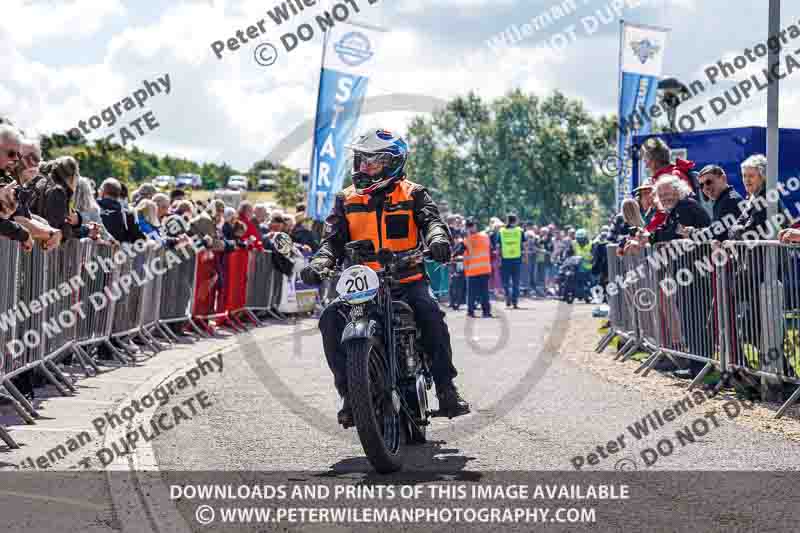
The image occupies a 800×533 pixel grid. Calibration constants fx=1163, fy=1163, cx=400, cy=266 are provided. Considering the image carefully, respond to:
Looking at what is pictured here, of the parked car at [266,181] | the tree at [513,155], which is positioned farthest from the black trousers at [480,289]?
the parked car at [266,181]

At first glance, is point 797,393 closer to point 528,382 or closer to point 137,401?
point 528,382

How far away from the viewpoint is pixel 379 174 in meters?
7.33

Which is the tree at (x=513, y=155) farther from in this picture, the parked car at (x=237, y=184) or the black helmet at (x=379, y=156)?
the black helmet at (x=379, y=156)

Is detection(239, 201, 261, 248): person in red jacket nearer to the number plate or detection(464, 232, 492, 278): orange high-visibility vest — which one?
detection(464, 232, 492, 278): orange high-visibility vest

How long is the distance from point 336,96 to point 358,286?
16650 millimetres

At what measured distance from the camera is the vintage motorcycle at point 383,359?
6258 millimetres

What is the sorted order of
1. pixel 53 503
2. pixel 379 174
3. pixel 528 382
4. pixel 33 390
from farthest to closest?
1. pixel 528 382
2. pixel 33 390
3. pixel 379 174
4. pixel 53 503

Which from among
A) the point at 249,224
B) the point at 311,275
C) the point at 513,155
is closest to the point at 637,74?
the point at 249,224

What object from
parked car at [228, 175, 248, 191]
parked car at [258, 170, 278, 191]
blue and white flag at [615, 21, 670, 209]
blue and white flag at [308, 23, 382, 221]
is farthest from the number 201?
parked car at [258, 170, 278, 191]

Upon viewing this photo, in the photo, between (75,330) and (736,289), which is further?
(75,330)

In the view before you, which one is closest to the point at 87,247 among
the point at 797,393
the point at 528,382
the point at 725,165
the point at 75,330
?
the point at 75,330

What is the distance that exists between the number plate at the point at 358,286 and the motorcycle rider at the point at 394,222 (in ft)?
1.78

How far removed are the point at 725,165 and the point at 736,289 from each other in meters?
6.92

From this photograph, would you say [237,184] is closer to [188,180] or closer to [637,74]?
[188,180]
